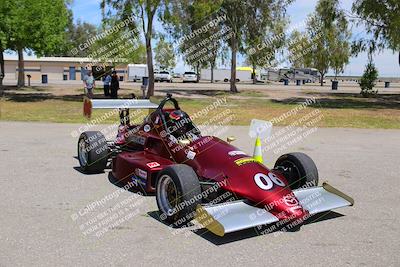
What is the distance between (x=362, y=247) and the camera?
5.00m

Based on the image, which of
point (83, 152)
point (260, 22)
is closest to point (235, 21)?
point (260, 22)

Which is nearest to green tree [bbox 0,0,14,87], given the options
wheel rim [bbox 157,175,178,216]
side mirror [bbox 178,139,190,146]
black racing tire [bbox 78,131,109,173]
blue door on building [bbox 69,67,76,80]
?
black racing tire [bbox 78,131,109,173]

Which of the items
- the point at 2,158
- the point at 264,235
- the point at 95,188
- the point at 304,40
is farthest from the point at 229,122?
the point at 304,40

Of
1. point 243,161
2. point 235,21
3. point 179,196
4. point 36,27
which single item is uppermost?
point 235,21

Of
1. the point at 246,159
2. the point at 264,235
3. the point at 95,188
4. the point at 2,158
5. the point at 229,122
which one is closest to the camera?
the point at 264,235

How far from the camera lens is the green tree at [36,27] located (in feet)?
73.7

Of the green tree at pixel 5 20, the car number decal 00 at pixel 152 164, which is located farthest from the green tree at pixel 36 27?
the car number decal 00 at pixel 152 164

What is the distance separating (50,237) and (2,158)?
5.02m

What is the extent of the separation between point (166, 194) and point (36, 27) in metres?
19.8

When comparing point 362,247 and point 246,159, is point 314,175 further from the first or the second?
point 362,247

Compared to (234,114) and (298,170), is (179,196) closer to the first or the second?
(298,170)

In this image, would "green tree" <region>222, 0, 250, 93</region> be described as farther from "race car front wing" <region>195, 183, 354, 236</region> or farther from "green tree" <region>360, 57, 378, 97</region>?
"race car front wing" <region>195, 183, 354, 236</region>

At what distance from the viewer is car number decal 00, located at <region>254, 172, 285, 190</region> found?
5.52 metres

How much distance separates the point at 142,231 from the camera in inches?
214
